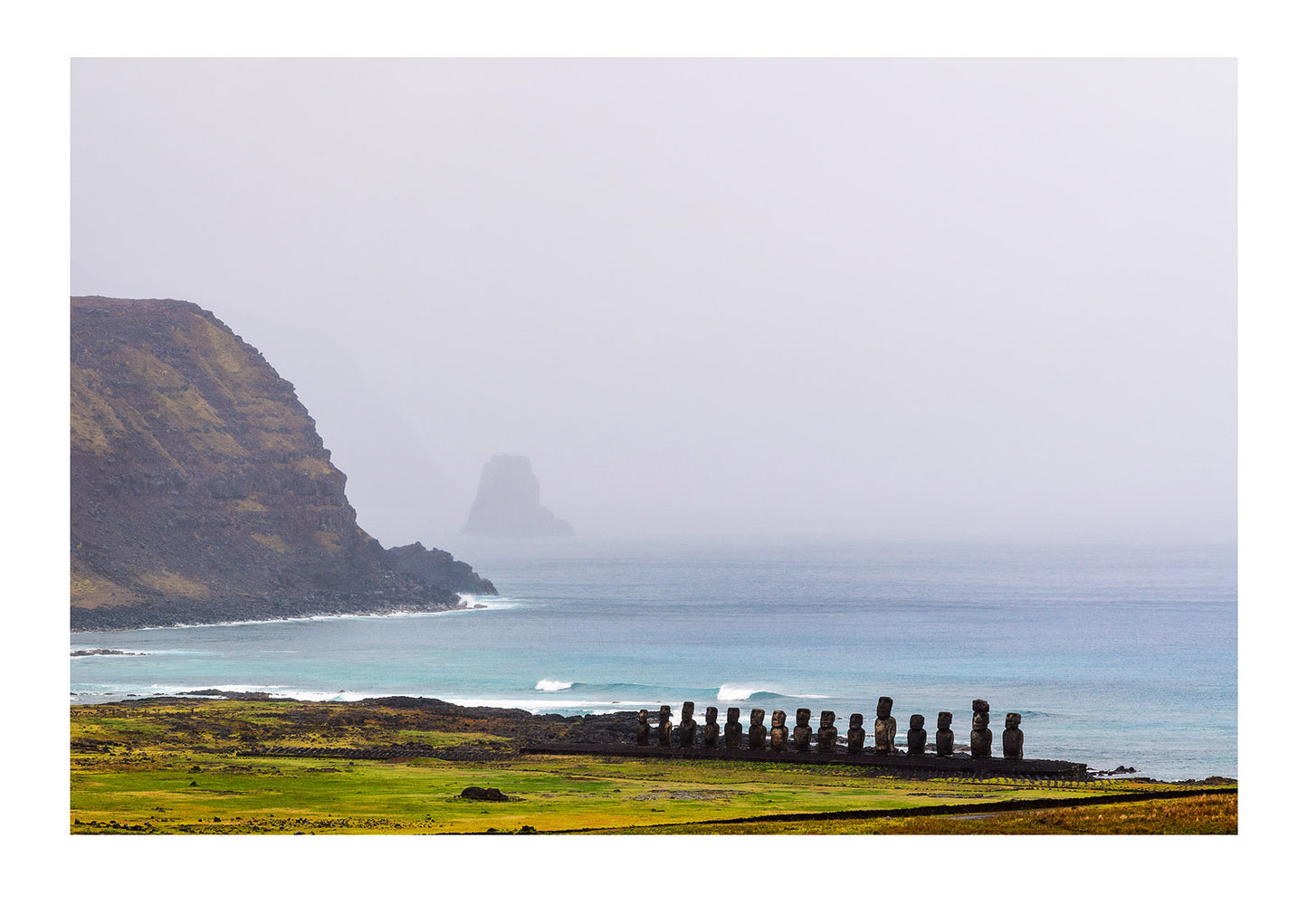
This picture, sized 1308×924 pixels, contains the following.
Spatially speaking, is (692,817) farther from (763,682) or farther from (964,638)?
(964,638)

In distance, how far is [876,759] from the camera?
20.0m

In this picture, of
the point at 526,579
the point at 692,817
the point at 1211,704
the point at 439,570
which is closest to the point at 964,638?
the point at 1211,704

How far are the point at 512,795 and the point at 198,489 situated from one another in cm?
4526

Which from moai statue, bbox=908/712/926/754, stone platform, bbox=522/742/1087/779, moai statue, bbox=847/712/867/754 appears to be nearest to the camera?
stone platform, bbox=522/742/1087/779

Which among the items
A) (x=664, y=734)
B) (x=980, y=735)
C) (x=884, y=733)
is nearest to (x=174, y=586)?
(x=664, y=734)

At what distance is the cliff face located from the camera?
55094 mm

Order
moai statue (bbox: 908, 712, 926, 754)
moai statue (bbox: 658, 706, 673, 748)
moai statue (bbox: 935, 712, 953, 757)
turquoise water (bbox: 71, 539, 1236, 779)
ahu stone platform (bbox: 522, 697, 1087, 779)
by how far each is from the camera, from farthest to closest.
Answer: turquoise water (bbox: 71, 539, 1236, 779) → moai statue (bbox: 658, 706, 673, 748) → moai statue (bbox: 908, 712, 926, 754) → moai statue (bbox: 935, 712, 953, 757) → ahu stone platform (bbox: 522, 697, 1087, 779)

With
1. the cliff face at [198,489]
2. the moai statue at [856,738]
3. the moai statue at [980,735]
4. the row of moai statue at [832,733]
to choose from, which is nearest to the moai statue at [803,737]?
the row of moai statue at [832,733]

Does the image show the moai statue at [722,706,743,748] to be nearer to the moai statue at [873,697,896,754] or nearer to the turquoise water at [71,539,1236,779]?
the moai statue at [873,697,896,754]

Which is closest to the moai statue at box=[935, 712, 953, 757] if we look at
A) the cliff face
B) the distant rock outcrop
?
the distant rock outcrop

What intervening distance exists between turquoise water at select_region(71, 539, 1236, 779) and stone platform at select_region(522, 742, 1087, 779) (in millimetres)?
12224

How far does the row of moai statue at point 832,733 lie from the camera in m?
19.6

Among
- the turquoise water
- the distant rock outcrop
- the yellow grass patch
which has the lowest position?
the turquoise water

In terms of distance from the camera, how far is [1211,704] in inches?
1704
